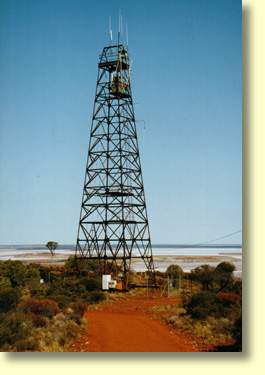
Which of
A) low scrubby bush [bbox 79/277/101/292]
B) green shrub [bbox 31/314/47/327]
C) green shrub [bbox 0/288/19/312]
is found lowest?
low scrubby bush [bbox 79/277/101/292]

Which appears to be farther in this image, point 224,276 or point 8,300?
point 224,276

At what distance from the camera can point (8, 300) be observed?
752 inches

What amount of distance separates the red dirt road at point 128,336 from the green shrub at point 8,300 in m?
3.34

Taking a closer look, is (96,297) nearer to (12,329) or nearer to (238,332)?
(12,329)

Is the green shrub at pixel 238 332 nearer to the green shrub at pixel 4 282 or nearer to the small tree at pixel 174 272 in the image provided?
the green shrub at pixel 4 282

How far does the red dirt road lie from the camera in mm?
13961

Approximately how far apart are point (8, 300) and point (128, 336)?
6.41 meters

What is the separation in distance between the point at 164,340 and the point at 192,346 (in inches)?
39.3

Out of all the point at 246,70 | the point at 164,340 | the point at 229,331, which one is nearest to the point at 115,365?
the point at 164,340

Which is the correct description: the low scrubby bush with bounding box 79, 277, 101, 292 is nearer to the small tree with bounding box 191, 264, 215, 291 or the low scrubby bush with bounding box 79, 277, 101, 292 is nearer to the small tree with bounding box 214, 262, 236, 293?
the small tree with bounding box 191, 264, 215, 291

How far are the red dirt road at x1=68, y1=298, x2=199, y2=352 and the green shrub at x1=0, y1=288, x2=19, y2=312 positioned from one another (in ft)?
11.0

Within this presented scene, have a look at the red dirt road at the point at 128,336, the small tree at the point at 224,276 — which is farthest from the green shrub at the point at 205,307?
the small tree at the point at 224,276

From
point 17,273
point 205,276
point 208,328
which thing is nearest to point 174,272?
point 205,276

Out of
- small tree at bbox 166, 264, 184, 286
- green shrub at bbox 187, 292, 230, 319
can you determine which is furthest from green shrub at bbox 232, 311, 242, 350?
small tree at bbox 166, 264, 184, 286
